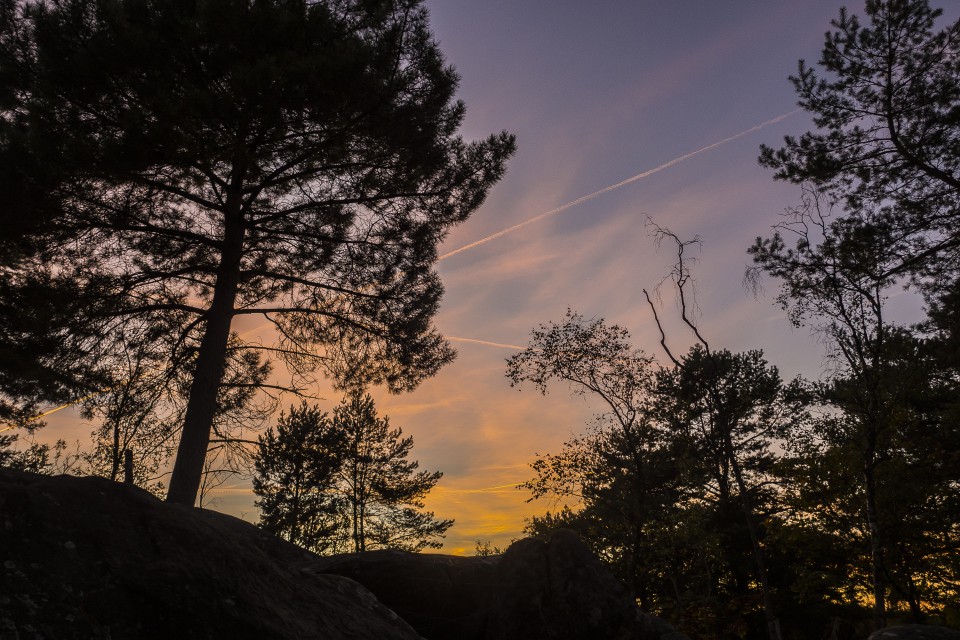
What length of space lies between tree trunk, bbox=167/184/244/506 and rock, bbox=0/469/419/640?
704 cm

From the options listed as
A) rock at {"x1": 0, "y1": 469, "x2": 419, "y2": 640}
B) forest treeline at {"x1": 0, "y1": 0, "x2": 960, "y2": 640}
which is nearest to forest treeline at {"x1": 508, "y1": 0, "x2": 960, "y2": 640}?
forest treeline at {"x1": 0, "y1": 0, "x2": 960, "y2": 640}

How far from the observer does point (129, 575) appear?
3.29 metres

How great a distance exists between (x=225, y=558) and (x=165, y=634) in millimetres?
683

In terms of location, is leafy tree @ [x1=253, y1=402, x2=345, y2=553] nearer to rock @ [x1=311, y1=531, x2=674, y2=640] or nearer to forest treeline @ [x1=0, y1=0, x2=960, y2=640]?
forest treeline @ [x1=0, y1=0, x2=960, y2=640]

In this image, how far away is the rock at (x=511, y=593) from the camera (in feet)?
24.4

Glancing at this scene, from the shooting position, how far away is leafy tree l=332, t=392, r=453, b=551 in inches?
1083

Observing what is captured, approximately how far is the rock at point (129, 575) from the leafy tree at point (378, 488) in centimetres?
2337

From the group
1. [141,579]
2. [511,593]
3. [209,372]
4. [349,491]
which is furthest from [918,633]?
[349,491]

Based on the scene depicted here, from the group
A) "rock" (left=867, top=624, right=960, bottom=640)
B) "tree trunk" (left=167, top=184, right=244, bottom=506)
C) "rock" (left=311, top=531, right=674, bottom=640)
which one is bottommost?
"rock" (left=867, top=624, right=960, bottom=640)

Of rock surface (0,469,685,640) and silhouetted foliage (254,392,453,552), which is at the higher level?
silhouetted foliage (254,392,453,552)

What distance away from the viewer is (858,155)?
1234 centimetres

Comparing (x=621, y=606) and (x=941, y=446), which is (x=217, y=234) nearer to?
(x=621, y=606)

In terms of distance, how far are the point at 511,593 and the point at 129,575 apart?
5.60m

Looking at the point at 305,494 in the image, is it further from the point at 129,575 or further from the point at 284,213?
the point at 129,575
